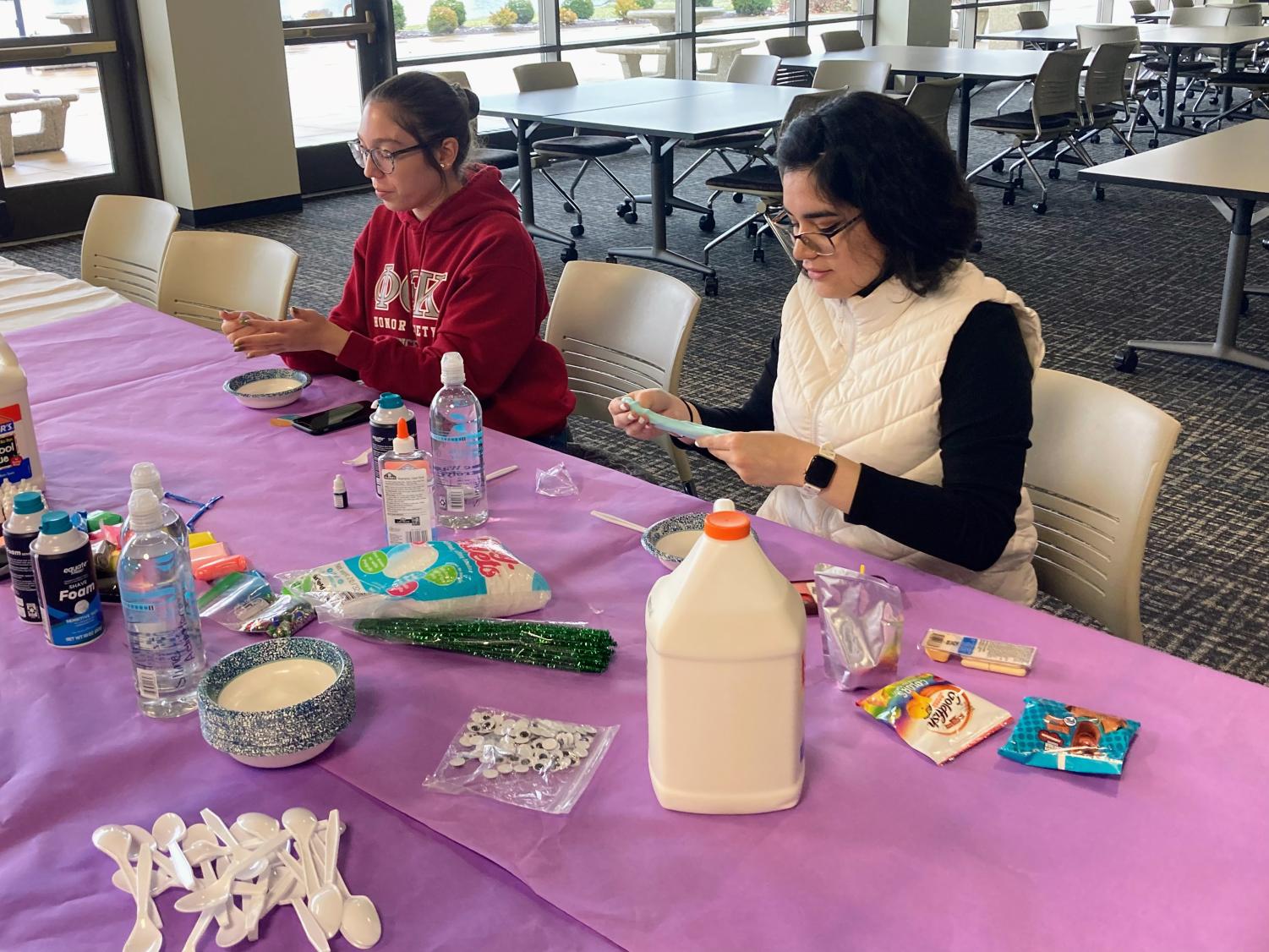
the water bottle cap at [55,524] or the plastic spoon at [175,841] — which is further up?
the water bottle cap at [55,524]

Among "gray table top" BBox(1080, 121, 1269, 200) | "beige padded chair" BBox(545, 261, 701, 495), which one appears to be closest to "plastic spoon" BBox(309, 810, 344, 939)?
"beige padded chair" BBox(545, 261, 701, 495)

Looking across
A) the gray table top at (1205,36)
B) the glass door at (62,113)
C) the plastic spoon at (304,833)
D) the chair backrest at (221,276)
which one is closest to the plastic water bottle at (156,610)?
the plastic spoon at (304,833)

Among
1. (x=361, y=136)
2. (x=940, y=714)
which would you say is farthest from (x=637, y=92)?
(x=940, y=714)

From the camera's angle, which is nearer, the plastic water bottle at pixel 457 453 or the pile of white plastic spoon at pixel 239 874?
the pile of white plastic spoon at pixel 239 874

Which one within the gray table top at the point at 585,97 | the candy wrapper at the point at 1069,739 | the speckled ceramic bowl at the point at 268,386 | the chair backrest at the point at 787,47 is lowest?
the candy wrapper at the point at 1069,739

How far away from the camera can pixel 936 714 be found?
3.47ft

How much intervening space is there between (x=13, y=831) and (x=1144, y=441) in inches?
50.5

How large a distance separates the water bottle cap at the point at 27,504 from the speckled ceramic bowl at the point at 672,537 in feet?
2.18

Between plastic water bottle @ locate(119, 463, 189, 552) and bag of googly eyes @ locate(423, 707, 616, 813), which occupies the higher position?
plastic water bottle @ locate(119, 463, 189, 552)

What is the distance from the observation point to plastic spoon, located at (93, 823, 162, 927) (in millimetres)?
907

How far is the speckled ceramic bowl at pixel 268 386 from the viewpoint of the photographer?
6.25 feet

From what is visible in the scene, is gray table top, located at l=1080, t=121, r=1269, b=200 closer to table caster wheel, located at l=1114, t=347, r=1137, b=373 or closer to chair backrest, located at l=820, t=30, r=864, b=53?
table caster wheel, located at l=1114, t=347, r=1137, b=373

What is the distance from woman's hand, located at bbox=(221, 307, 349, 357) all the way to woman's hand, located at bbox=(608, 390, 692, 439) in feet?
1.76

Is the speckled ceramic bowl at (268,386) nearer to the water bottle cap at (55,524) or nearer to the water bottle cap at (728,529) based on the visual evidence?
the water bottle cap at (55,524)
